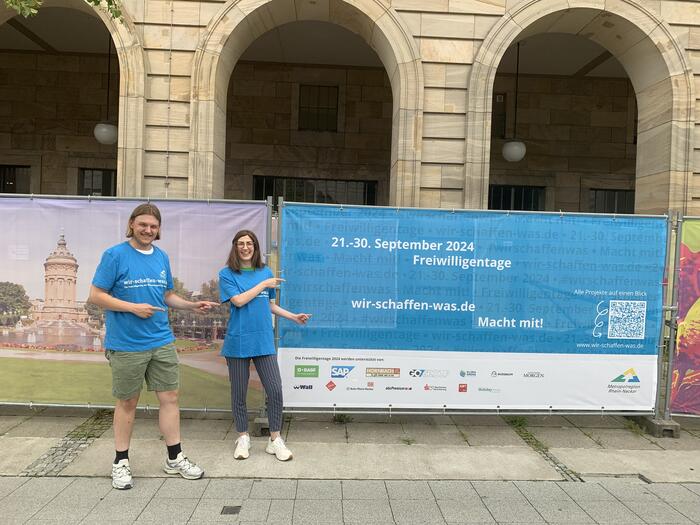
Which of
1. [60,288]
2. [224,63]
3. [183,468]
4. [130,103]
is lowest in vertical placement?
[183,468]

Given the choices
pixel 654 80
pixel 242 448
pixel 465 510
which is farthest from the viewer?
pixel 654 80

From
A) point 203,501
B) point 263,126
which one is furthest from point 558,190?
point 203,501

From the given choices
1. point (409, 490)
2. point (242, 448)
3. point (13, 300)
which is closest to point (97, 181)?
point (13, 300)

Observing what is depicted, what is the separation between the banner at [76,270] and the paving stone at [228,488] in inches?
46.3

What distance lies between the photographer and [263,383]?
13.8 ft

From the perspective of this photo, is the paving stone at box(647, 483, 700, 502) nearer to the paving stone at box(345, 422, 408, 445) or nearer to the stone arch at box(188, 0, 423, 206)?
the paving stone at box(345, 422, 408, 445)

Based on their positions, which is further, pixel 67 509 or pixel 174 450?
pixel 174 450

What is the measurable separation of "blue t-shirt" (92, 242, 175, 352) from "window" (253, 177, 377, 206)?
30.3ft

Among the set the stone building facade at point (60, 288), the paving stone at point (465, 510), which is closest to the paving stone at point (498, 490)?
the paving stone at point (465, 510)

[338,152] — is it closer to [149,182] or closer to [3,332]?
[149,182]

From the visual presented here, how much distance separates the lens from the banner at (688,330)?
16.0ft

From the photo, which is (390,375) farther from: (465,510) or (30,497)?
(30,497)

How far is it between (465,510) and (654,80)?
7879 mm

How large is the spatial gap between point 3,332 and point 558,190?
12.0 m
